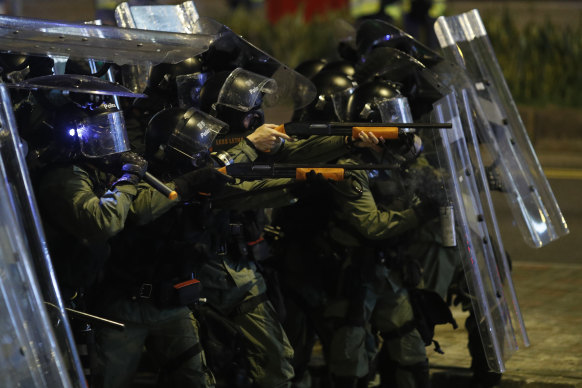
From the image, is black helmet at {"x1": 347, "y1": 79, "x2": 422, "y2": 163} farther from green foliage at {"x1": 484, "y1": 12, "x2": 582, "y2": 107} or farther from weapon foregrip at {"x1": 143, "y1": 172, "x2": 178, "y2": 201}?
green foliage at {"x1": 484, "y1": 12, "x2": 582, "y2": 107}

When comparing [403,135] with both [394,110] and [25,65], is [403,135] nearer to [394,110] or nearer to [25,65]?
[394,110]

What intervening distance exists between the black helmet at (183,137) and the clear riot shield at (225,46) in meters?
0.84

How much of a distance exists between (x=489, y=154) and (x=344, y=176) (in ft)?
4.29

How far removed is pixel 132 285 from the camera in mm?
4629

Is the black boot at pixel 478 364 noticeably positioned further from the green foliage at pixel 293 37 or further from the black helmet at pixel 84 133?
the green foliage at pixel 293 37

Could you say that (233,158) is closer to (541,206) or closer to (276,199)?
(276,199)

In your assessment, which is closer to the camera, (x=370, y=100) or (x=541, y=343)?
(x=370, y=100)

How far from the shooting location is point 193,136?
15.2ft

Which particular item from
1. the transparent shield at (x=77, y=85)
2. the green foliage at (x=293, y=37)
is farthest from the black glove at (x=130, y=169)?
the green foliage at (x=293, y=37)

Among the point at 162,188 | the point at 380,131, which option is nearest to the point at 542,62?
the point at 380,131

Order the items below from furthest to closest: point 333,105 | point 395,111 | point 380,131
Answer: point 333,105
point 395,111
point 380,131

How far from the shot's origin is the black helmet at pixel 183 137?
182 inches

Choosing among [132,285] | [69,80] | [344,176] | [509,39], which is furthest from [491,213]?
[509,39]

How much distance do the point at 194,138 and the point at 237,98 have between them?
516 mm
